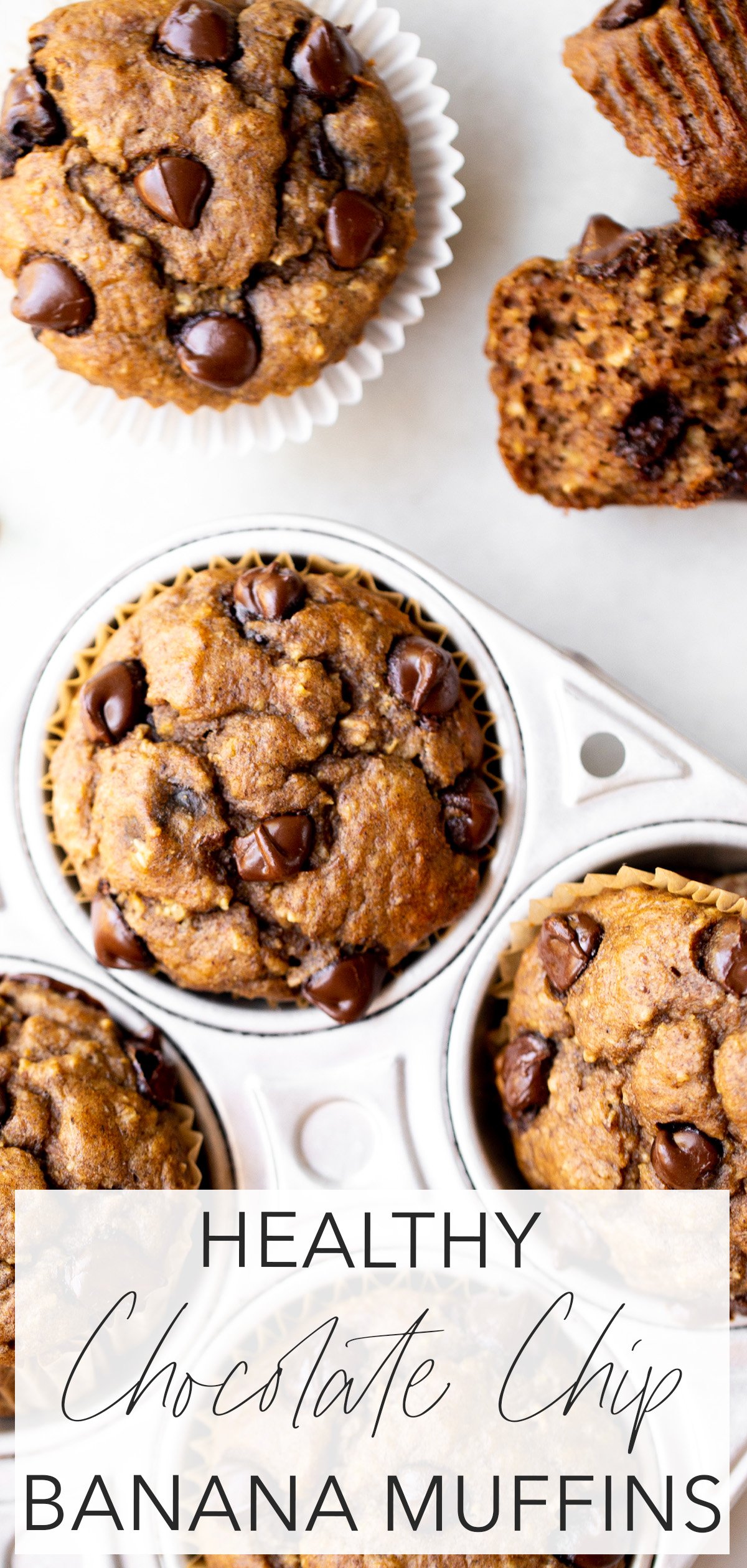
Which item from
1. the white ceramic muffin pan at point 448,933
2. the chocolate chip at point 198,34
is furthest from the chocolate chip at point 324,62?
the white ceramic muffin pan at point 448,933

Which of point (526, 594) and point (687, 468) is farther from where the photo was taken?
point (526, 594)

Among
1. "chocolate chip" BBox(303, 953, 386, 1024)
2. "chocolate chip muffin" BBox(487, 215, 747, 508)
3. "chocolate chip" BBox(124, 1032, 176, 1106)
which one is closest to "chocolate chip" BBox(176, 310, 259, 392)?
"chocolate chip muffin" BBox(487, 215, 747, 508)

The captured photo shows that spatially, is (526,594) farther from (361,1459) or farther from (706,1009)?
(361,1459)

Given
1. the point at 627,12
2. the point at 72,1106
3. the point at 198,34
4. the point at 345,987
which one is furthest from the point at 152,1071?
the point at 627,12

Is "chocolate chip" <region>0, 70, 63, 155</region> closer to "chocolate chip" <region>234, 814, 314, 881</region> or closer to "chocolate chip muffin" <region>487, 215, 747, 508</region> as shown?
"chocolate chip muffin" <region>487, 215, 747, 508</region>

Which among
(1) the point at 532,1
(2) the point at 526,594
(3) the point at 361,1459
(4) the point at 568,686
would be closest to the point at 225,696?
(4) the point at 568,686

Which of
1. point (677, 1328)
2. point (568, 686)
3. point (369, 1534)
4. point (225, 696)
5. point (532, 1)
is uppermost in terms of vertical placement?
point (532, 1)
